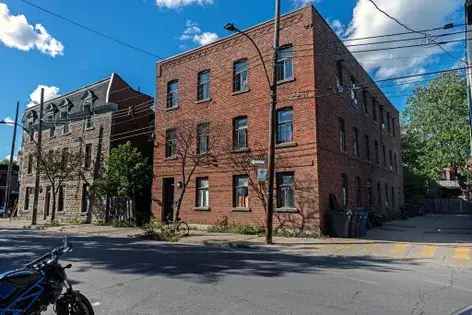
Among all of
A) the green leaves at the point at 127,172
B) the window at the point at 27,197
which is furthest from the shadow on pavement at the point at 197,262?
the window at the point at 27,197

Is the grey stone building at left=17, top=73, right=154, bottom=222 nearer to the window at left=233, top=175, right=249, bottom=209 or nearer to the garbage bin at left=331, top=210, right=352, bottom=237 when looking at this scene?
the window at left=233, top=175, right=249, bottom=209

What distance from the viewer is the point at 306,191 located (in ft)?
56.9

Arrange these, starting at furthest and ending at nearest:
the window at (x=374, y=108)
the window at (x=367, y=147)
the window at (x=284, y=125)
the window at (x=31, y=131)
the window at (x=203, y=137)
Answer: the window at (x=374, y=108)
the window at (x=31, y=131)
the window at (x=367, y=147)
the window at (x=203, y=137)
the window at (x=284, y=125)

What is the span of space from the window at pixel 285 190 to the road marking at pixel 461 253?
6.89 meters

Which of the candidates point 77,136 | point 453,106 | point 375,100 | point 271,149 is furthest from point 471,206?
point 77,136

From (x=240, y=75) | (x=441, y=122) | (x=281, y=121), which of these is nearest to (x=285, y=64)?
(x=240, y=75)

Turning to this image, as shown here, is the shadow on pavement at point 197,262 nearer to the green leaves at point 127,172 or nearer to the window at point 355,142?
the green leaves at point 127,172

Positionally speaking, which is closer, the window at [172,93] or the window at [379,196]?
the window at [172,93]

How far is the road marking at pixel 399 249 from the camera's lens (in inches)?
500

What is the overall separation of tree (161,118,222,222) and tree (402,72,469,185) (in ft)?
67.9

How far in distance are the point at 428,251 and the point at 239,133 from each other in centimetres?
1067

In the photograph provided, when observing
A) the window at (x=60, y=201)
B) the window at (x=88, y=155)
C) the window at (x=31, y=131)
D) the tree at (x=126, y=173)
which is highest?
the window at (x=31, y=131)

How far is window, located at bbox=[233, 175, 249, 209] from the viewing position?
1952cm

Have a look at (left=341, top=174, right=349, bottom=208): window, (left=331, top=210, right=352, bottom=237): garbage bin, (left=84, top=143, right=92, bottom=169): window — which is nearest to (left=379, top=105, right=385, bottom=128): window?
(left=341, top=174, right=349, bottom=208): window
